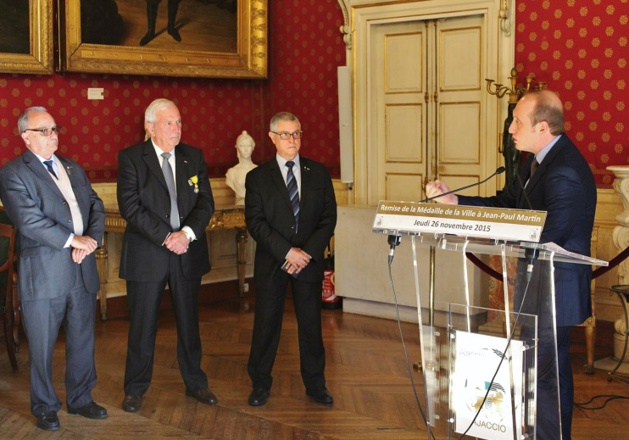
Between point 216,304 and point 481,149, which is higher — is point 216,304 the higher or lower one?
the lower one

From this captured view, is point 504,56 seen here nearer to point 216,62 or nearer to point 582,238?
point 216,62

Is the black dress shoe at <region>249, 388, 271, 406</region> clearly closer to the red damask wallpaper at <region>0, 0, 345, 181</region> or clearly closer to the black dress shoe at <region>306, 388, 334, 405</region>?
the black dress shoe at <region>306, 388, 334, 405</region>

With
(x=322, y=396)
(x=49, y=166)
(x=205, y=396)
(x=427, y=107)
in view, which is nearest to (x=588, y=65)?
(x=427, y=107)

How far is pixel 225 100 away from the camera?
879 centimetres

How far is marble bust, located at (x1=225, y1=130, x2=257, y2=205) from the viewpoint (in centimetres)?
823

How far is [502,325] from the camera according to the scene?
342 cm

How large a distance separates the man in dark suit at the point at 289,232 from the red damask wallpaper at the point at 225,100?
3.04 m

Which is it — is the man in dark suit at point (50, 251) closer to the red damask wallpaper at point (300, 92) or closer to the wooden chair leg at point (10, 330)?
the wooden chair leg at point (10, 330)

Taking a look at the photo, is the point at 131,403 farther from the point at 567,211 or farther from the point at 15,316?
the point at 567,211

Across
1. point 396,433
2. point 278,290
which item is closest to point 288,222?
point 278,290

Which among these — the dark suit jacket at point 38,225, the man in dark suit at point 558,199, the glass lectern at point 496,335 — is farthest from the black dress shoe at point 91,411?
the man in dark suit at point 558,199

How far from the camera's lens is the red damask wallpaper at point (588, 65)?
660cm

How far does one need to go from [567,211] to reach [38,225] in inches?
102

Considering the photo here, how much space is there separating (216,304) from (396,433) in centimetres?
383
